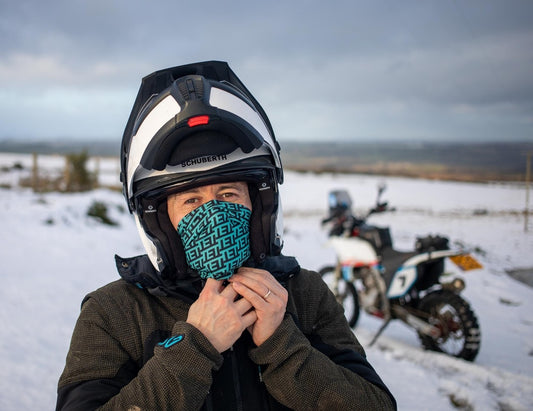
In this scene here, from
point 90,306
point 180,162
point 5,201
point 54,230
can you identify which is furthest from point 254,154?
point 5,201

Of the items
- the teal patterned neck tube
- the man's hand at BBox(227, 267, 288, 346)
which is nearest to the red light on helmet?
the teal patterned neck tube

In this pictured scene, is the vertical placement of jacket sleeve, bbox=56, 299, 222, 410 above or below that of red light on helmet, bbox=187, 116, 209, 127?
below

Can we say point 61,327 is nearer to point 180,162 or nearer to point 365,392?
point 180,162

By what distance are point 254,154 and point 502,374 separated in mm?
2824

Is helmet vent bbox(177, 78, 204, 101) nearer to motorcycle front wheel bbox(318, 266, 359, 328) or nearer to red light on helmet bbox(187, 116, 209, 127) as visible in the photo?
red light on helmet bbox(187, 116, 209, 127)

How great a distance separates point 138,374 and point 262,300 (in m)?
0.41

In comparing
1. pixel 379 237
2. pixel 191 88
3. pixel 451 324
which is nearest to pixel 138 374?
pixel 191 88

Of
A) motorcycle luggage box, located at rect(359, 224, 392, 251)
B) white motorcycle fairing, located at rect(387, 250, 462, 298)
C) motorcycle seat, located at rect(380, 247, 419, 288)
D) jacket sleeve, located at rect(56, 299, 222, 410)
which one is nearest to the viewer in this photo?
jacket sleeve, located at rect(56, 299, 222, 410)

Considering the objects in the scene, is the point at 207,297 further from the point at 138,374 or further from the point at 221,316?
the point at 138,374

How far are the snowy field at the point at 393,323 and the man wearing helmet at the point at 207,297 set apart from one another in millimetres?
1702

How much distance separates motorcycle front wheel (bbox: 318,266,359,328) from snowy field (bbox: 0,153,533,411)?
22 cm

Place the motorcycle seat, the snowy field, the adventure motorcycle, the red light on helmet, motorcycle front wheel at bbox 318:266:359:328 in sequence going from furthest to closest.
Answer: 1. motorcycle front wheel at bbox 318:266:359:328
2. the motorcycle seat
3. the adventure motorcycle
4. the snowy field
5. the red light on helmet

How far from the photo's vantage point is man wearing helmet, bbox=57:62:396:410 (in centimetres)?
106

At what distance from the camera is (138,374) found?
1034 mm
